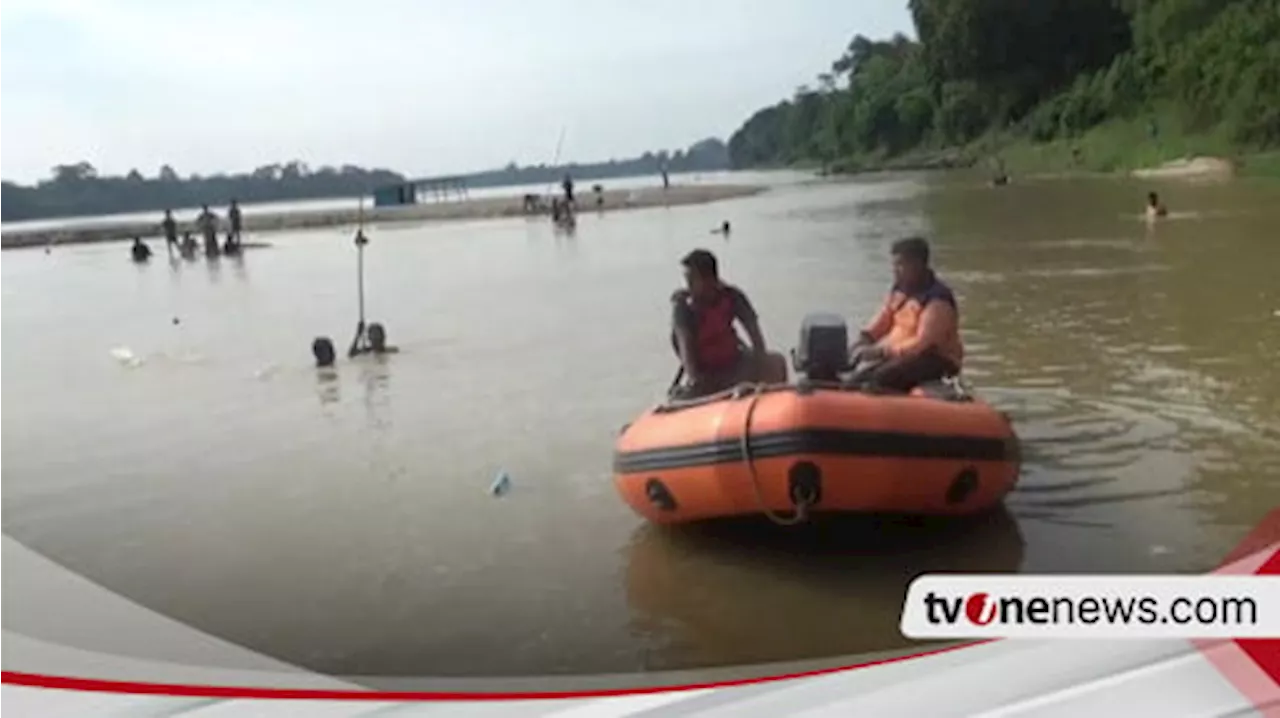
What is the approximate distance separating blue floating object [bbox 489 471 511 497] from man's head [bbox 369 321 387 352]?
0.44 m

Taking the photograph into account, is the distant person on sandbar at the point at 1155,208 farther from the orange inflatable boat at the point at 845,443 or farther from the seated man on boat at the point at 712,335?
the seated man on boat at the point at 712,335

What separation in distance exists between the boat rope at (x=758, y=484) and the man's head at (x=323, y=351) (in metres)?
0.86

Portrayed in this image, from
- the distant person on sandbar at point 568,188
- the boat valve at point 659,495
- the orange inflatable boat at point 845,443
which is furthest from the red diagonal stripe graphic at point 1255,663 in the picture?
the boat valve at point 659,495

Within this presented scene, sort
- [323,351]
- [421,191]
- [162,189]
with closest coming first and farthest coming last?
[162,189], [421,191], [323,351]

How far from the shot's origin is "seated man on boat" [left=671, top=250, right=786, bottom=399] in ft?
5.71

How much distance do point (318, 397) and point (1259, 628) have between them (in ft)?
7.72

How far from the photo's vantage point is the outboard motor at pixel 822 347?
2.15 m

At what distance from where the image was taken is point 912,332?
1.88 meters

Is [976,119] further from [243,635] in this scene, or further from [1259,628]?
[243,635]

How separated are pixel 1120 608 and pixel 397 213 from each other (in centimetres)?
128

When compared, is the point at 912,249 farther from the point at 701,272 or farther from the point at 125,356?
the point at 125,356

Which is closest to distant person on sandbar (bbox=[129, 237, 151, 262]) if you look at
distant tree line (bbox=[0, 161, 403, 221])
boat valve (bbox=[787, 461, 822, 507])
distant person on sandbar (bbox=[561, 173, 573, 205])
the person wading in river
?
the person wading in river

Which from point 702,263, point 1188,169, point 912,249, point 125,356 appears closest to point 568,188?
point 702,263

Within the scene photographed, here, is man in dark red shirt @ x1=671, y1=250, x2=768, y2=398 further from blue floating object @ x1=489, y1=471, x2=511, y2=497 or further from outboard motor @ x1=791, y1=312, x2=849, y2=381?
blue floating object @ x1=489, y1=471, x2=511, y2=497
